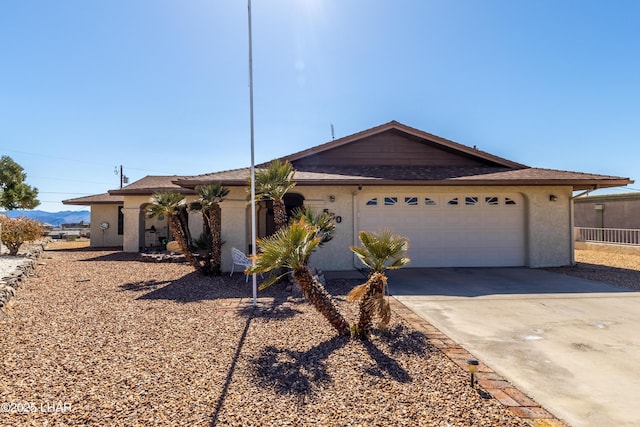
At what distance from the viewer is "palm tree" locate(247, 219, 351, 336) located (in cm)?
451

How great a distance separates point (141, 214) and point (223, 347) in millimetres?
15501

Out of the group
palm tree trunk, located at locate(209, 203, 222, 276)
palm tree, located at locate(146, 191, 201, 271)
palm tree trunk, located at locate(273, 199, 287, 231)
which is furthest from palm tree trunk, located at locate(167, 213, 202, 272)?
palm tree trunk, located at locate(273, 199, 287, 231)

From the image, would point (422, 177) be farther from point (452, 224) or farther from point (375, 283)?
point (375, 283)

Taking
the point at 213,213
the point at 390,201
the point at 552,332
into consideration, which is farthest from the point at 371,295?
the point at 390,201

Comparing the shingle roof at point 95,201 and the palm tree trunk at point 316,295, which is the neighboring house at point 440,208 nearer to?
the palm tree trunk at point 316,295

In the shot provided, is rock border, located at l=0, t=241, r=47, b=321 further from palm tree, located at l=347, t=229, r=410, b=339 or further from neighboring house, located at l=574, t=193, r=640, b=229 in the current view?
neighboring house, located at l=574, t=193, r=640, b=229

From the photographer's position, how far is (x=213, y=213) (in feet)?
32.3

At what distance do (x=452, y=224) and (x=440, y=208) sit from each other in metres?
0.74

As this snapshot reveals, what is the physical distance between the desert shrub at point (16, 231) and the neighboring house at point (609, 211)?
31019 millimetres

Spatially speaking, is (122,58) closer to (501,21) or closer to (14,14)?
(14,14)

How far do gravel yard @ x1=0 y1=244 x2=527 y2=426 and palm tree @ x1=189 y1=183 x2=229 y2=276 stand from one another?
132 inches

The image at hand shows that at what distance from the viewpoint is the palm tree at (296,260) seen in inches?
177

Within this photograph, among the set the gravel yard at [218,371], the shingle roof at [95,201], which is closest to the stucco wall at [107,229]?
A: the shingle roof at [95,201]

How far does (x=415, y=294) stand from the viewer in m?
7.82
